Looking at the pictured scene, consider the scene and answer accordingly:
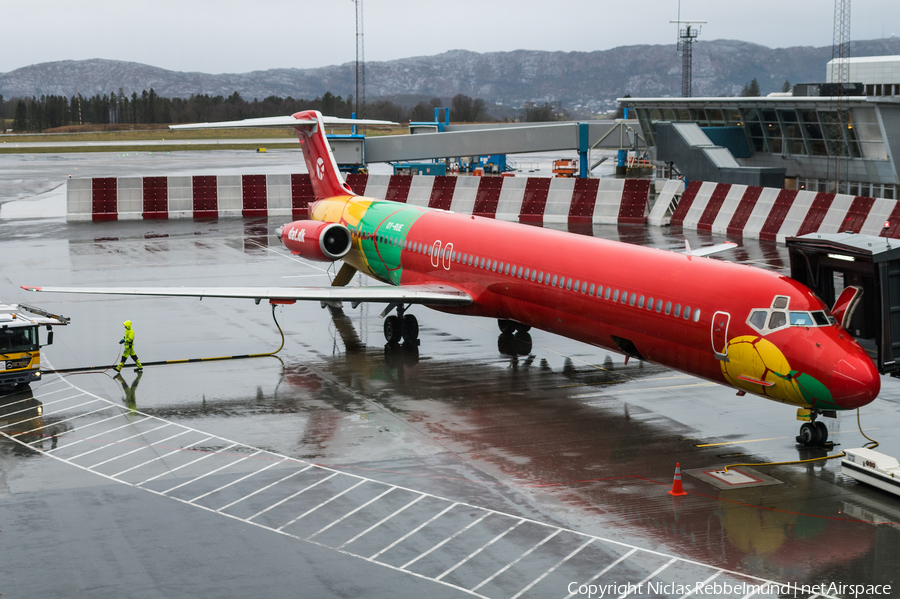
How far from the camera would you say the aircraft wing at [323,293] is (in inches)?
1054

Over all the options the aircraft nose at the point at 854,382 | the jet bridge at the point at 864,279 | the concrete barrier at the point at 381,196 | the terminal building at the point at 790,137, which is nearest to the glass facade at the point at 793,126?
the terminal building at the point at 790,137

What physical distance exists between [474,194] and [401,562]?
4796cm

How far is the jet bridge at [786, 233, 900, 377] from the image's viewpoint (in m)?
19.5

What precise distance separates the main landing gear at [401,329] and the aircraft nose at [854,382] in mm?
14017

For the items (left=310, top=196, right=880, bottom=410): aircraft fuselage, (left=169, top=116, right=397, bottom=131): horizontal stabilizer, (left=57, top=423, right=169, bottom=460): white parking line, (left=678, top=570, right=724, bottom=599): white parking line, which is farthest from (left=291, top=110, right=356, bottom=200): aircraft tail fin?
(left=678, top=570, right=724, bottom=599): white parking line

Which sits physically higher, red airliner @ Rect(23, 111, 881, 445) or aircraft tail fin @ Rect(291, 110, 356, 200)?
aircraft tail fin @ Rect(291, 110, 356, 200)

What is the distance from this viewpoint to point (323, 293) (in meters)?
27.5

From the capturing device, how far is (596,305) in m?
23.2

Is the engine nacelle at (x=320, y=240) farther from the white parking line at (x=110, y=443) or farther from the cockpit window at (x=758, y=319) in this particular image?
the cockpit window at (x=758, y=319)

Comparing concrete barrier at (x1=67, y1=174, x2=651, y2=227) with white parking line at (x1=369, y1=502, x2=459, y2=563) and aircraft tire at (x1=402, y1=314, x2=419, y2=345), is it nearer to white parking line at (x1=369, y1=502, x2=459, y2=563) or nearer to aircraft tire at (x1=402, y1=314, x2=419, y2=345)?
aircraft tire at (x1=402, y1=314, x2=419, y2=345)

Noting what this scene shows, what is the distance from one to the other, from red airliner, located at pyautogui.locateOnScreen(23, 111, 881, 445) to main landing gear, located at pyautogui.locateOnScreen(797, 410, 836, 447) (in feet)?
0.15

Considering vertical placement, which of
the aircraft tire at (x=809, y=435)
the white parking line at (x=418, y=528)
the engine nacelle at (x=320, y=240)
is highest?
the engine nacelle at (x=320, y=240)

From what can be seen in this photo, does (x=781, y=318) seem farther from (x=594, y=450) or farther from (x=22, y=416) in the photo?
(x=22, y=416)

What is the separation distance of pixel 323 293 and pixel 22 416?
8.76 m
